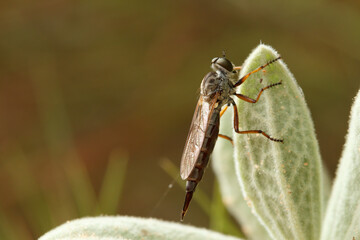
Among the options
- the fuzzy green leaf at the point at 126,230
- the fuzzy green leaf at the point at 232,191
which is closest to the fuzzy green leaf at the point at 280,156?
the fuzzy green leaf at the point at 126,230

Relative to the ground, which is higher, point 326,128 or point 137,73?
point 137,73

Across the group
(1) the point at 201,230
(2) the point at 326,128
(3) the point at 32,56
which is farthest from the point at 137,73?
(1) the point at 201,230

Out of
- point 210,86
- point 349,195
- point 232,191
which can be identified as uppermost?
point 210,86

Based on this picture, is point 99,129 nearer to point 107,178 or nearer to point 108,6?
point 107,178

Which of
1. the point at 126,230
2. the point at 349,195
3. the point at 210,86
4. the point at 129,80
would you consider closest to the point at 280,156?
the point at 349,195

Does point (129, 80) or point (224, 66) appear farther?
point (129, 80)

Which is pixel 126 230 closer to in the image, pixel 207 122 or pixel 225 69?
pixel 207 122

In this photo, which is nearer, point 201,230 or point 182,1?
point 201,230
